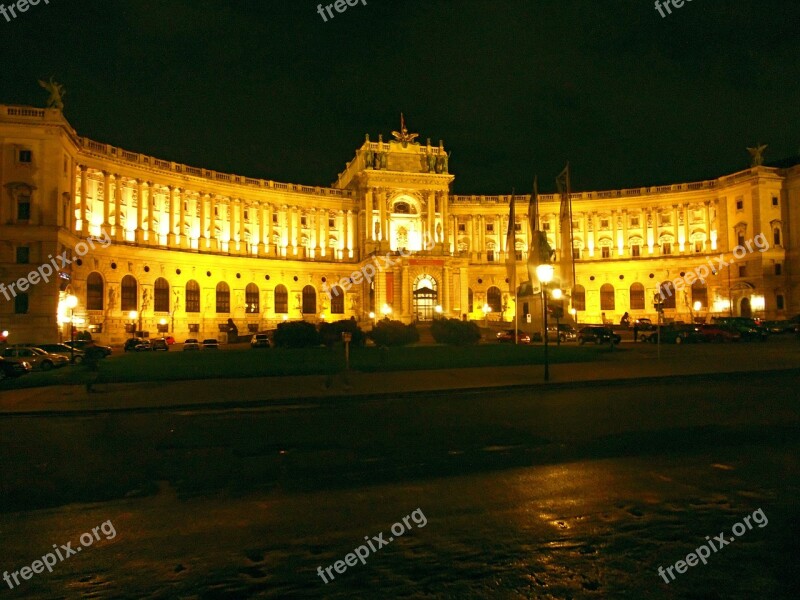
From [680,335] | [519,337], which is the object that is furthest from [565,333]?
[680,335]

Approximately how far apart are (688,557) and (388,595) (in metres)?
3.18

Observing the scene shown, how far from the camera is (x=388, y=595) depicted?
5539mm

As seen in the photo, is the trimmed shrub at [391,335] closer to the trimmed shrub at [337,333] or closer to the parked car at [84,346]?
the trimmed shrub at [337,333]

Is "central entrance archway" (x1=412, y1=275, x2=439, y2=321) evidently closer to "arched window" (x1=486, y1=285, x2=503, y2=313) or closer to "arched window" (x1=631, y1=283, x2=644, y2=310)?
"arched window" (x1=486, y1=285, x2=503, y2=313)

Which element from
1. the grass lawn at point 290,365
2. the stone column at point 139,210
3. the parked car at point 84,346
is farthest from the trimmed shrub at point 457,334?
the stone column at point 139,210

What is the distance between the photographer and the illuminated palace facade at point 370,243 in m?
66.7

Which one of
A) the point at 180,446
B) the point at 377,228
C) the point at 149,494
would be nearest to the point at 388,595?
the point at 149,494

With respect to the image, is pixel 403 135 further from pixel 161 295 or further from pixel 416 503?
pixel 416 503

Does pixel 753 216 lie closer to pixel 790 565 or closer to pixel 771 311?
pixel 771 311

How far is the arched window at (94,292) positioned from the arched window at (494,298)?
53.2 m

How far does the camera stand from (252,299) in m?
80.4

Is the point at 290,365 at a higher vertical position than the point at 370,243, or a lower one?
lower

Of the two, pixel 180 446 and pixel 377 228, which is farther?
pixel 377 228

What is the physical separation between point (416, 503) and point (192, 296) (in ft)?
233
